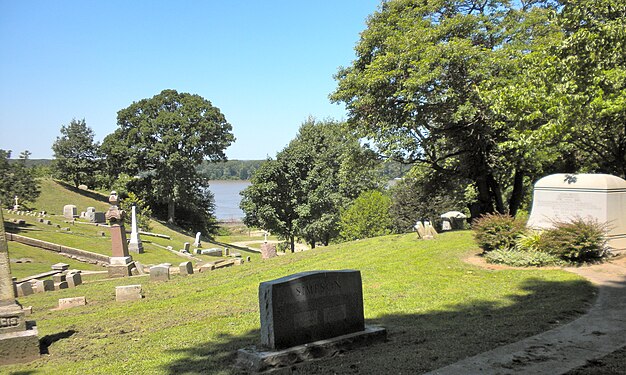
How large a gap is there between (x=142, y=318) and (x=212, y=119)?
45.6 metres

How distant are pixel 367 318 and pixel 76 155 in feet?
182

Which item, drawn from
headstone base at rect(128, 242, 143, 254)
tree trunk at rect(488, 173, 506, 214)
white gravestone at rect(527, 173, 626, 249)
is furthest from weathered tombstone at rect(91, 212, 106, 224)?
white gravestone at rect(527, 173, 626, 249)

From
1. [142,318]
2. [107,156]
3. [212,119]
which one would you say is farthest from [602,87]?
[107,156]

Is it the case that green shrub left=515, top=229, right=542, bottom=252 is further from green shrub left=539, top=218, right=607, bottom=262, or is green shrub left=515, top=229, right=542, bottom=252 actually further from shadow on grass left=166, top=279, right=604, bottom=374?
shadow on grass left=166, top=279, right=604, bottom=374

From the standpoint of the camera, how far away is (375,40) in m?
21.2

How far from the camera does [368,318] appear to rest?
9.02 m

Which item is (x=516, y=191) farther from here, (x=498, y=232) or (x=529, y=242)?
(x=529, y=242)

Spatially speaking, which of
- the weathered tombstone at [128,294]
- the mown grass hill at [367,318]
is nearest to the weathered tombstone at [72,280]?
the mown grass hill at [367,318]

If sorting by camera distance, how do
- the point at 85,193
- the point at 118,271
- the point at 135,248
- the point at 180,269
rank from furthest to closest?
the point at 85,193 → the point at 135,248 → the point at 118,271 → the point at 180,269

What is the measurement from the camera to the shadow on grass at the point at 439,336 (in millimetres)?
5859

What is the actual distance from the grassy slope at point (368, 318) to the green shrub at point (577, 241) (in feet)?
3.73

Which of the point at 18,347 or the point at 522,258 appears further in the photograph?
the point at 522,258

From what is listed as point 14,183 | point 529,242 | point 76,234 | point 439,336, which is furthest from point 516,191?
point 14,183

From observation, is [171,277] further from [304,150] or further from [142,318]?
[304,150]
